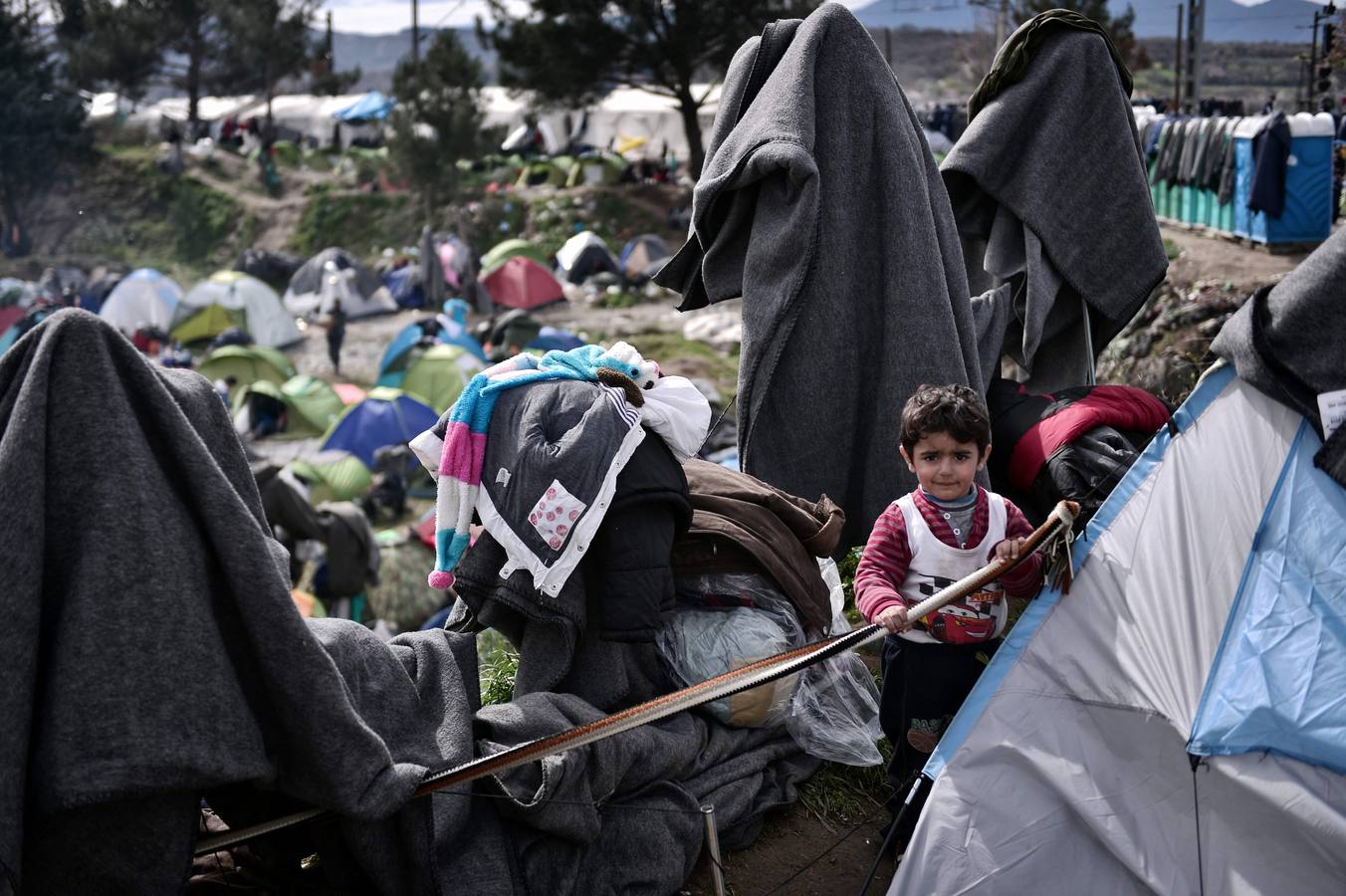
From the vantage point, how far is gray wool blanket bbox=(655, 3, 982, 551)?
3594mm

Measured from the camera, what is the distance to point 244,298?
2447cm

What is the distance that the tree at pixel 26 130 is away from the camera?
34.4m

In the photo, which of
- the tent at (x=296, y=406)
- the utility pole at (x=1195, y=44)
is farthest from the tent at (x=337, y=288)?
the utility pole at (x=1195, y=44)

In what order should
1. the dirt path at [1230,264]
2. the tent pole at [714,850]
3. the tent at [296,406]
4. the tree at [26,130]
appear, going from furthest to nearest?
the tree at [26,130], the tent at [296,406], the dirt path at [1230,264], the tent pole at [714,850]

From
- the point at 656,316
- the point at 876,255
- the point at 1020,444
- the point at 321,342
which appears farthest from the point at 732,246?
the point at 321,342

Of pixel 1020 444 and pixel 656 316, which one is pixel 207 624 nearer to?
pixel 1020 444

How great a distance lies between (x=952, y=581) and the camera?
8.74ft

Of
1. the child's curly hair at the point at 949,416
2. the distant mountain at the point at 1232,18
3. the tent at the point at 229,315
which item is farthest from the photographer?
the tent at the point at 229,315

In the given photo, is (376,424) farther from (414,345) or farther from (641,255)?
(641,255)

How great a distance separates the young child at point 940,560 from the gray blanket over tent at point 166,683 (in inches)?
31.2

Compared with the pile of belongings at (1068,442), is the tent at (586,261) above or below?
below

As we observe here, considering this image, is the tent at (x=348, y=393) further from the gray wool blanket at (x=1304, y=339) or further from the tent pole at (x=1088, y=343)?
the gray wool blanket at (x=1304, y=339)

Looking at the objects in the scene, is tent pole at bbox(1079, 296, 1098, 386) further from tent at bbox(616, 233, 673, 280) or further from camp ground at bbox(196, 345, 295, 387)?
tent at bbox(616, 233, 673, 280)

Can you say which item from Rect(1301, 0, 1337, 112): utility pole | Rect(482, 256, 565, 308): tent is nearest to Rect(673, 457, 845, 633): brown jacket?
Rect(1301, 0, 1337, 112): utility pole
